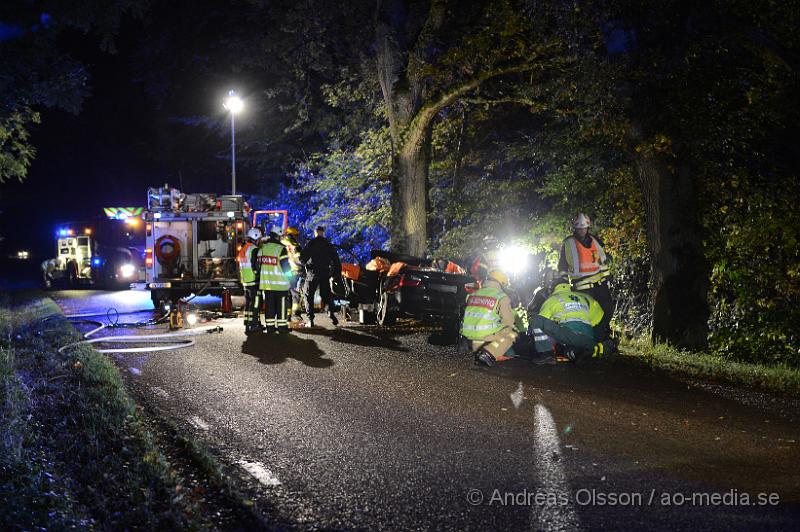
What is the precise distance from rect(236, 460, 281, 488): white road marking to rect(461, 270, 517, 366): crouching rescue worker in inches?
169

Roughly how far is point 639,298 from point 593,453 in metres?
7.05

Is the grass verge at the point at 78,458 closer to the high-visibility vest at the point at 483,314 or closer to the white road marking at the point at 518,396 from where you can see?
the white road marking at the point at 518,396

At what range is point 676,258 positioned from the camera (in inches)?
419

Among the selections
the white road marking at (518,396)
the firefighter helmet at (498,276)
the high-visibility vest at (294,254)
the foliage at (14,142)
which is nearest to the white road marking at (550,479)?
the white road marking at (518,396)

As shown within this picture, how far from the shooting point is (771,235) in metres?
9.78

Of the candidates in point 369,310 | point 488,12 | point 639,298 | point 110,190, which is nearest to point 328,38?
point 488,12

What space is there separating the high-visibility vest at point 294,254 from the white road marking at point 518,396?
6.41 meters

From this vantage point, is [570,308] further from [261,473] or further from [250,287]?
[250,287]

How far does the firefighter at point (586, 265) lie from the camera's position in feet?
30.9

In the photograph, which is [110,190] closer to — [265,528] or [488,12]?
[488,12]

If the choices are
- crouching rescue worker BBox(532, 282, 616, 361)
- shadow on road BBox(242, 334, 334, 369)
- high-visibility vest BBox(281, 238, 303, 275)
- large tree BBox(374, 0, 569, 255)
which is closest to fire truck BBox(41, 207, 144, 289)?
large tree BBox(374, 0, 569, 255)

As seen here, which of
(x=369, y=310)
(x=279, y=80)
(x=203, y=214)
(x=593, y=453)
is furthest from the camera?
(x=279, y=80)

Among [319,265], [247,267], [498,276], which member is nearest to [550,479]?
[498,276]

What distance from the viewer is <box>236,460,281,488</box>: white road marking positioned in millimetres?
5020
